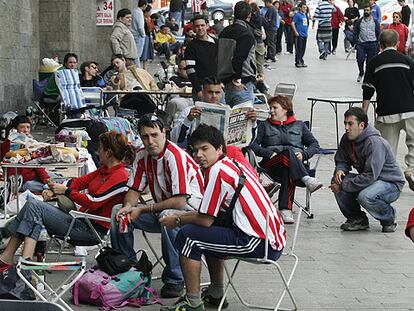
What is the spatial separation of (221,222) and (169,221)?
1.19 feet

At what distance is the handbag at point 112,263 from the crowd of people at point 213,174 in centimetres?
21

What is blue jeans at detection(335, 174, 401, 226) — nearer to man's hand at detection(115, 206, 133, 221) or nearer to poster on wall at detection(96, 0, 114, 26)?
man's hand at detection(115, 206, 133, 221)

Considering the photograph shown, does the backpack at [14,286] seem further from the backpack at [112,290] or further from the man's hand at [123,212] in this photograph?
the man's hand at [123,212]

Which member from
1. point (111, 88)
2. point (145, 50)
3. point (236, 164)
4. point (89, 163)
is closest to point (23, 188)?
point (89, 163)

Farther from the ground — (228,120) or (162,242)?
(228,120)

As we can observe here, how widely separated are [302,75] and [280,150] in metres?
18.5

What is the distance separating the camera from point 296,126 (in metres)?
11.6

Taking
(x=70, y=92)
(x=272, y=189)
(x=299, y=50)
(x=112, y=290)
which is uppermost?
(x=272, y=189)

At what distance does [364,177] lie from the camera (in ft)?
35.4

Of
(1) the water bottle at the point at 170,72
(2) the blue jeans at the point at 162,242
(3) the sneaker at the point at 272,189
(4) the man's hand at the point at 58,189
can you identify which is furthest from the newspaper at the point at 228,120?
(1) the water bottle at the point at 170,72

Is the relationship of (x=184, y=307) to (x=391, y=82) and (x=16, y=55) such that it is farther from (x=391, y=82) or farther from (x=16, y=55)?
(x=16, y=55)

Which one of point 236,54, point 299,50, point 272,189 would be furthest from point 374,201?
point 299,50

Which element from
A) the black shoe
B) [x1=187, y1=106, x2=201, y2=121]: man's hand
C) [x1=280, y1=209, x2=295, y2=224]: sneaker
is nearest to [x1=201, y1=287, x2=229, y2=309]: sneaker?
the black shoe

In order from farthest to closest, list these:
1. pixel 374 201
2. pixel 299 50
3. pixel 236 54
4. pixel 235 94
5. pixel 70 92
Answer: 1. pixel 299 50
2. pixel 70 92
3. pixel 236 54
4. pixel 235 94
5. pixel 374 201
